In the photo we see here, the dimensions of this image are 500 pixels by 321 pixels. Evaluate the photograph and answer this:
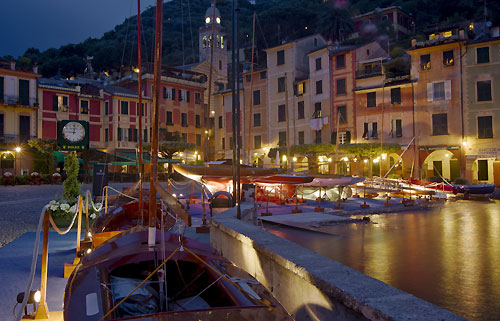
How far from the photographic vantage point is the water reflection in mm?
6430

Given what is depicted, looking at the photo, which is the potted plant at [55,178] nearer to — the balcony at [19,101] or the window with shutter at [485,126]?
the balcony at [19,101]

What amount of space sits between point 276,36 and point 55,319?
66.3 m

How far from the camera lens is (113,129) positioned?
44219mm

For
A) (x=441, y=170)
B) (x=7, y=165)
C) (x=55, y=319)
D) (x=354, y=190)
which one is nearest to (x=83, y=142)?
(x=55, y=319)

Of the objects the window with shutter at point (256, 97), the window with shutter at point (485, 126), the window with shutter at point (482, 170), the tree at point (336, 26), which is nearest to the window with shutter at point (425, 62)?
the window with shutter at point (485, 126)

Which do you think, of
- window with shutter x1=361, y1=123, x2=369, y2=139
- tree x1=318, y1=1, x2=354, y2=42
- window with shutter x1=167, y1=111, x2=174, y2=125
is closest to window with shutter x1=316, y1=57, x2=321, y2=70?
window with shutter x1=361, y1=123, x2=369, y2=139

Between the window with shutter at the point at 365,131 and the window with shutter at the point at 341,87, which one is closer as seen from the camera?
the window with shutter at the point at 365,131

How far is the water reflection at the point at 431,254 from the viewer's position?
643cm

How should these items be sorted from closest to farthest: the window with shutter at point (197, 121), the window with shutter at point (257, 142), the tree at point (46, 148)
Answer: the tree at point (46, 148) < the window with shutter at point (257, 142) < the window with shutter at point (197, 121)

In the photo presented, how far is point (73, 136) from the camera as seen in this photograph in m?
16.2

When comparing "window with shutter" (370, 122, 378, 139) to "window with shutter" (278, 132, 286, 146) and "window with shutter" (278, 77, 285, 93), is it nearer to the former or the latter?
"window with shutter" (278, 132, 286, 146)

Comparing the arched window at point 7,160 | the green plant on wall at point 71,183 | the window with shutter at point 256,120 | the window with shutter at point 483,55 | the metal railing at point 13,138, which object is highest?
the window with shutter at point 483,55

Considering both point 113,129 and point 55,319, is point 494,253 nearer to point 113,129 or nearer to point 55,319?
point 55,319

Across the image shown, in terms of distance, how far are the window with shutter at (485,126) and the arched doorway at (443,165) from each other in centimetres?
317
